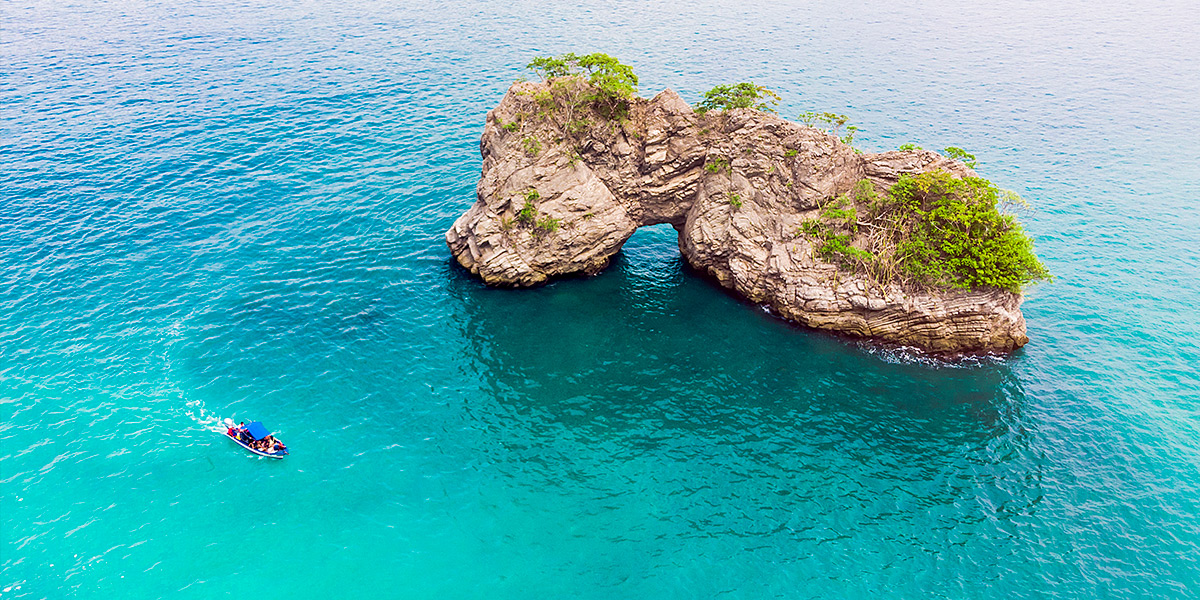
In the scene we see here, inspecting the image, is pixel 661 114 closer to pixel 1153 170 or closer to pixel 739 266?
pixel 739 266

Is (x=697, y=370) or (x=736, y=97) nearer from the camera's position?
(x=697, y=370)

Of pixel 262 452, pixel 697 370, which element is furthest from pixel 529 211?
pixel 262 452

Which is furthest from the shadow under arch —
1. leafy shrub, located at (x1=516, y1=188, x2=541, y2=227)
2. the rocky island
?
leafy shrub, located at (x1=516, y1=188, x2=541, y2=227)

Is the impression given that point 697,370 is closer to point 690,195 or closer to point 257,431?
point 690,195

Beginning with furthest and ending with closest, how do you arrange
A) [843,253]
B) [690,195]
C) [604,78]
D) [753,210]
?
[690,195]
[753,210]
[604,78]
[843,253]

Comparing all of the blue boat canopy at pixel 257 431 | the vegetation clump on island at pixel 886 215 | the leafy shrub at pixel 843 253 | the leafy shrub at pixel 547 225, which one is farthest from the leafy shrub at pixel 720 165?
the blue boat canopy at pixel 257 431

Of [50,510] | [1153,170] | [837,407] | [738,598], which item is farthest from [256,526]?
[1153,170]
